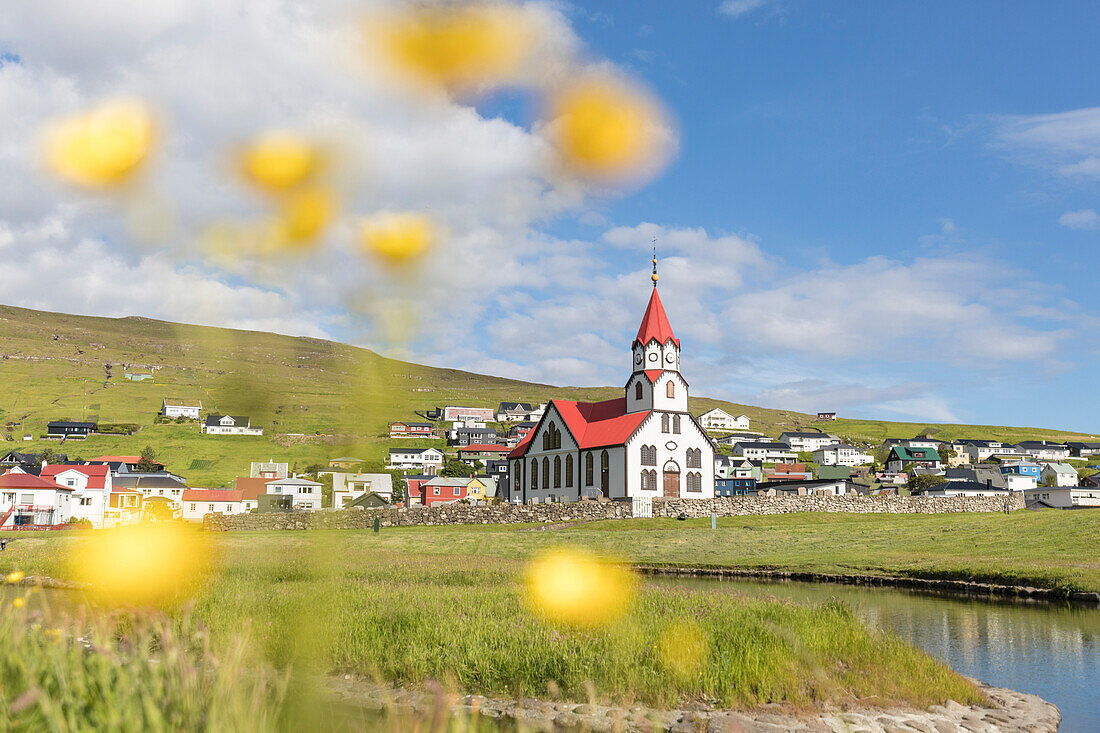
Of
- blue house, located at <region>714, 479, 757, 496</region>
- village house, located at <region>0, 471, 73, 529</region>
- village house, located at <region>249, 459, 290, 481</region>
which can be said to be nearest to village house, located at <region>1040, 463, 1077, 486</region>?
blue house, located at <region>714, 479, 757, 496</region>

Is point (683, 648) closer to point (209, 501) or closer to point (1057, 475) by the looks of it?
point (209, 501)

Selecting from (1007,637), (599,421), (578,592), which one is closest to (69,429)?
(599,421)

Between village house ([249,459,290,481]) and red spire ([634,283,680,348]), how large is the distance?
7945 centimetres

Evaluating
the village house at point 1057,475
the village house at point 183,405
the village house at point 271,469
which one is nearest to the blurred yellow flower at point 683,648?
the village house at point 183,405

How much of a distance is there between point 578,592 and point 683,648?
866cm

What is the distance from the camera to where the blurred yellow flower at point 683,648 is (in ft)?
46.1

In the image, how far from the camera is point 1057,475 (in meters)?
156

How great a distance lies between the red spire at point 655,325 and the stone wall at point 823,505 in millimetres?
18063

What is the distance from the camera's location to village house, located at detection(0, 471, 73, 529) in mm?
89375

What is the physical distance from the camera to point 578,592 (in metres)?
23.3

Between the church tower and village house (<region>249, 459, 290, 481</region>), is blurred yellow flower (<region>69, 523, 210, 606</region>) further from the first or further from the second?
the church tower

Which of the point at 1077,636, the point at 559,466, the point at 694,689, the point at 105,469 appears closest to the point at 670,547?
the point at 1077,636

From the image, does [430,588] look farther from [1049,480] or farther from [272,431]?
[1049,480]

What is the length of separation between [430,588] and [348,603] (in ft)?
15.0
